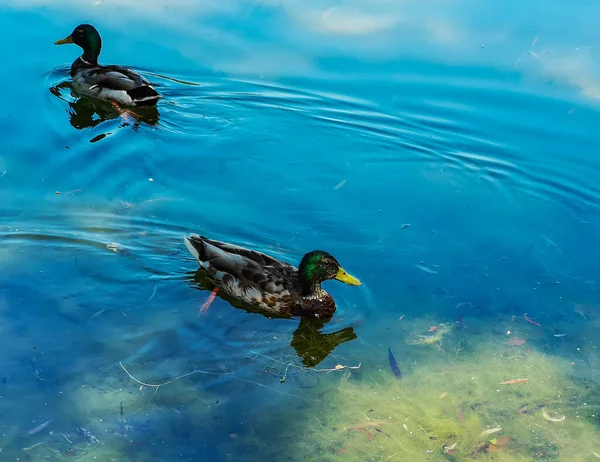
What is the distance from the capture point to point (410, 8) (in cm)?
1285

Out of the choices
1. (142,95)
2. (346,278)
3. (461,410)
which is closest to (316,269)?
(346,278)

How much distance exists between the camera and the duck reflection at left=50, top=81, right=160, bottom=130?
33.0 ft

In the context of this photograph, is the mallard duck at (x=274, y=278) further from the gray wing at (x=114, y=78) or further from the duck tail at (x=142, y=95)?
the gray wing at (x=114, y=78)

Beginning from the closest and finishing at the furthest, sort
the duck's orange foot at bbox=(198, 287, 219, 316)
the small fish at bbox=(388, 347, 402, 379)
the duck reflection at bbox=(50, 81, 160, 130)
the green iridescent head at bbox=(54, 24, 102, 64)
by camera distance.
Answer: the small fish at bbox=(388, 347, 402, 379)
the duck's orange foot at bbox=(198, 287, 219, 316)
the duck reflection at bbox=(50, 81, 160, 130)
the green iridescent head at bbox=(54, 24, 102, 64)

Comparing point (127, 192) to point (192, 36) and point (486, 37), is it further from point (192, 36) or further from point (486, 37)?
point (486, 37)

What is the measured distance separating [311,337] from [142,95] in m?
4.72

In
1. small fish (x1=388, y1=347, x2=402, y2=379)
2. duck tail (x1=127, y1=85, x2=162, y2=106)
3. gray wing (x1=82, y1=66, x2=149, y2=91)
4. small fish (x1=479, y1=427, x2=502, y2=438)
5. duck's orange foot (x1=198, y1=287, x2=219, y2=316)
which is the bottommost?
small fish (x1=479, y1=427, x2=502, y2=438)

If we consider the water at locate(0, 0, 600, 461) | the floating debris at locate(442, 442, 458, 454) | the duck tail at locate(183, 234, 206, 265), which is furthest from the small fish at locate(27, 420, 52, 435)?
the floating debris at locate(442, 442, 458, 454)

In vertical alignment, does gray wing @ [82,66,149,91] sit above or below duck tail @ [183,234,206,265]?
above

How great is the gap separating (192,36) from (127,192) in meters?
4.25

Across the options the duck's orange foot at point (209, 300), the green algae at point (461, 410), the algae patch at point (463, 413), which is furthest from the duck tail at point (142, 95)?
the algae patch at point (463, 413)

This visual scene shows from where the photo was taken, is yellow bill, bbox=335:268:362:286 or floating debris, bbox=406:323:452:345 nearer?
floating debris, bbox=406:323:452:345

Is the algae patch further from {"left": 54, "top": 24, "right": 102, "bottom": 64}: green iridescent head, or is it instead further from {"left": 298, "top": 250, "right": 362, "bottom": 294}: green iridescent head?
{"left": 54, "top": 24, "right": 102, "bottom": 64}: green iridescent head

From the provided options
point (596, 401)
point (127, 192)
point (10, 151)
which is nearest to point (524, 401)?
point (596, 401)
